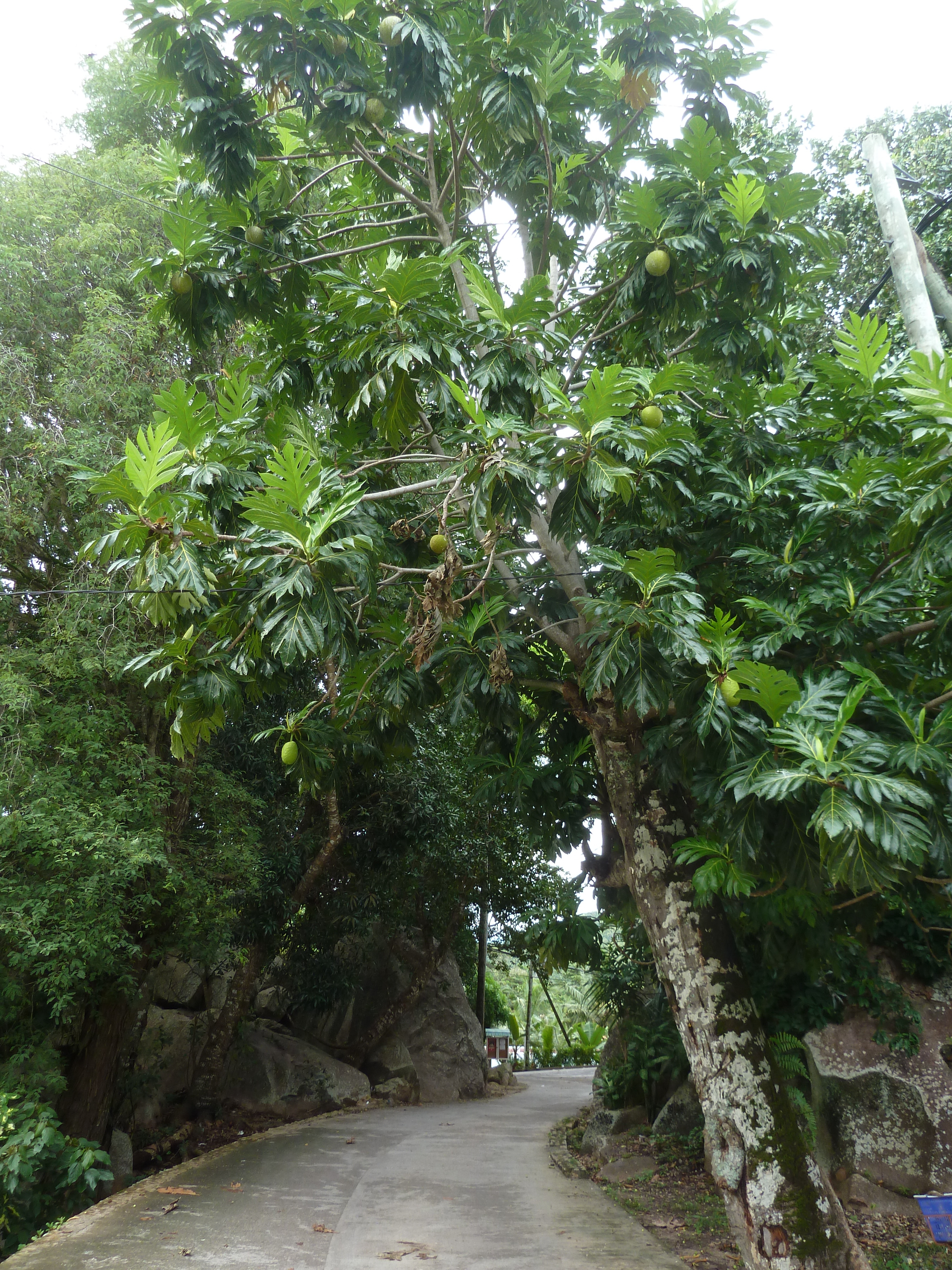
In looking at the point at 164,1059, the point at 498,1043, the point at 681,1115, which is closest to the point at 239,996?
the point at 164,1059

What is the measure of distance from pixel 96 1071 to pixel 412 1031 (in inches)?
291

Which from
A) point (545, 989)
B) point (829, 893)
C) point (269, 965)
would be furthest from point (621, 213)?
point (545, 989)

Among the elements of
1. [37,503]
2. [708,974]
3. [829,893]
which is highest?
[37,503]

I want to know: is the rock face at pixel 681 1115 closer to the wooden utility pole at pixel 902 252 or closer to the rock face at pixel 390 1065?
the wooden utility pole at pixel 902 252

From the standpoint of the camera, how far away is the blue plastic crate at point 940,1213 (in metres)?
4.28

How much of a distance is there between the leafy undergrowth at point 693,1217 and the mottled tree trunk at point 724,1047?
144 cm

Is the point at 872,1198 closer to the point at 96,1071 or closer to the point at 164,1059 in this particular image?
the point at 96,1071

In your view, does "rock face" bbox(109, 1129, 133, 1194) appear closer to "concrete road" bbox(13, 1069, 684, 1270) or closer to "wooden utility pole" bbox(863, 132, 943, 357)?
"concrete road" bbox(13, 1069, 684, 1270)

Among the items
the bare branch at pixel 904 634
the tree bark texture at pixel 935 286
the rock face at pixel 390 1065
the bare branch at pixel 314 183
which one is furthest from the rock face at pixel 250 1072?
the tree bark texture at pixel 935 286

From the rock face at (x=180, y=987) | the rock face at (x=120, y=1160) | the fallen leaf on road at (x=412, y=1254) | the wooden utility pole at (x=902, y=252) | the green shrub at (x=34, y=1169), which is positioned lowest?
the fallen leaf on road at (x=412, y=1254)

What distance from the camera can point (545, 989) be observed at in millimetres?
16406

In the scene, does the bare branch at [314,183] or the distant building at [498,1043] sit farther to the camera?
the distant building at [498,1043]

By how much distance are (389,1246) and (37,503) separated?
6348 mm

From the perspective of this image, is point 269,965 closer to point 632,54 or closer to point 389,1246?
point 389,1246
